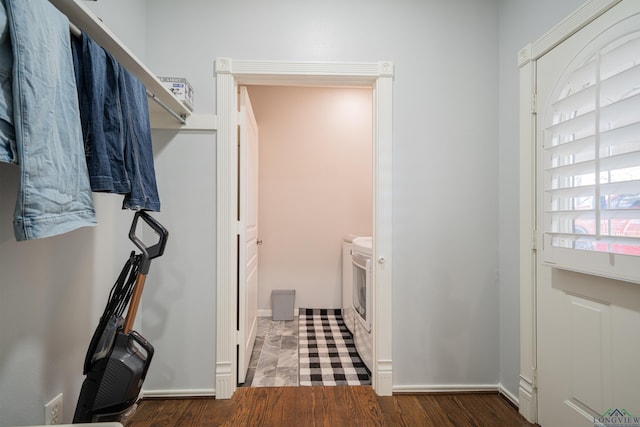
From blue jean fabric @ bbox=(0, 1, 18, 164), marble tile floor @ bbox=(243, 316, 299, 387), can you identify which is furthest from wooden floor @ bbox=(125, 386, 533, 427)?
blue jean fabric @ bbox=(0, 1, 18, 164)

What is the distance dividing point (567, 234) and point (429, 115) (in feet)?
3.36

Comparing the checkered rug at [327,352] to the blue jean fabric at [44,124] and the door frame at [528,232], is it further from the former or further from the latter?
the blue jean fabric at [44,124]

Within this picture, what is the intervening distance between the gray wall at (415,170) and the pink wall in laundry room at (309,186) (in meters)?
1.69

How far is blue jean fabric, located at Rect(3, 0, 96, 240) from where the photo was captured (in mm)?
746

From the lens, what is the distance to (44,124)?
0.80m

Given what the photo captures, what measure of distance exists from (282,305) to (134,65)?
277cm

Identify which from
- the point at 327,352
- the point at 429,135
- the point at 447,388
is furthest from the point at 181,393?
the point at 429,135

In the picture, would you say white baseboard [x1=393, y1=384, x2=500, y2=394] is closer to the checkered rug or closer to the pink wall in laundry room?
the checkered rug

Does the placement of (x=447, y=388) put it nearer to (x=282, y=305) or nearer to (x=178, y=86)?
(x=282, y=305)

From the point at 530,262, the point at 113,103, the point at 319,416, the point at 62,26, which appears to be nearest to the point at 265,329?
the point at 319,416

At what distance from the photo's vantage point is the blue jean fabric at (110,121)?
1008 mm

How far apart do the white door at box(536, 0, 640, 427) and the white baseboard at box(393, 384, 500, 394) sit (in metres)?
0.36

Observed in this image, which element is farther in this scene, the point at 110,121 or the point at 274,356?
the point at 274,356

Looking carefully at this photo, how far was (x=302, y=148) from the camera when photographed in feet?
12.1
